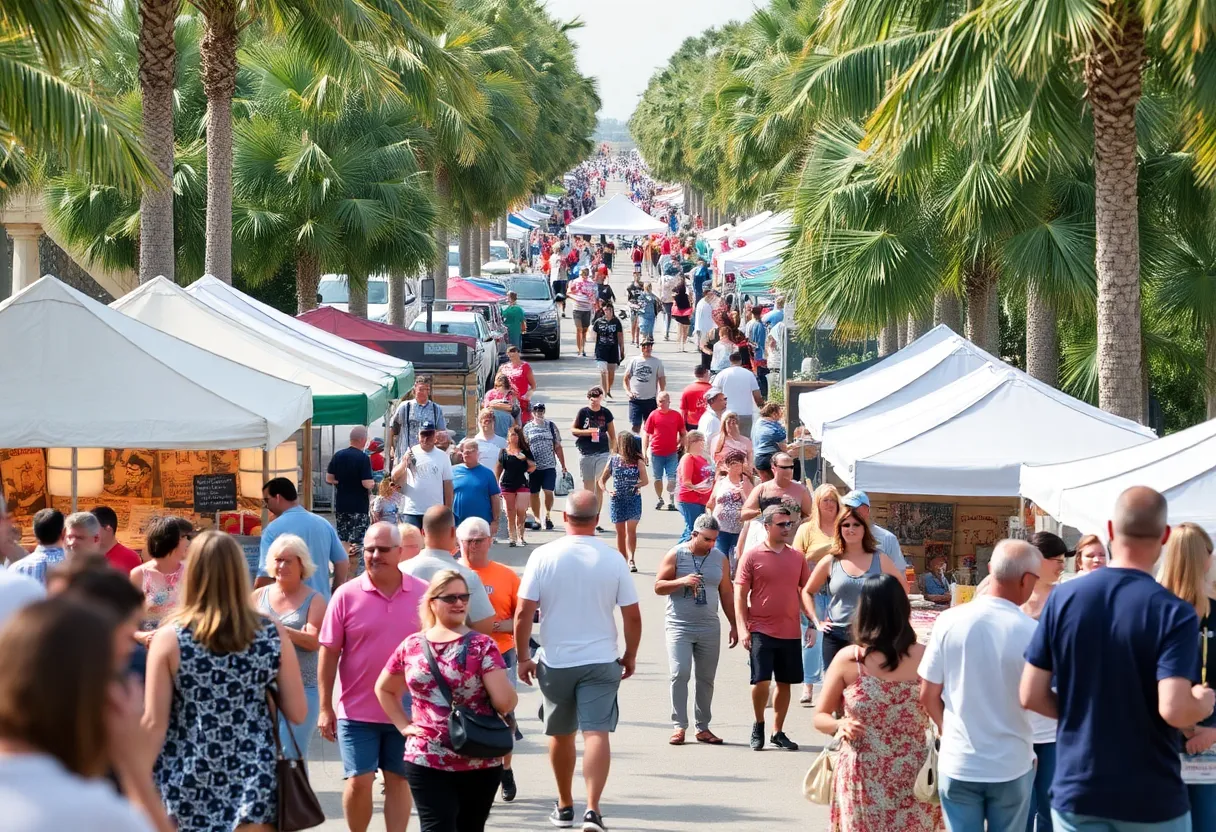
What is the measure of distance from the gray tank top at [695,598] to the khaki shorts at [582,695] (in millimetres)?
1730

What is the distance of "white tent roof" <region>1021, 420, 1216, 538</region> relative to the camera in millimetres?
9258

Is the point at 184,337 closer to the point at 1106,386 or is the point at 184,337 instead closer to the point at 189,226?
the point at 1106,386

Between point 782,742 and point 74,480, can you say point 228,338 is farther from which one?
point 782,742

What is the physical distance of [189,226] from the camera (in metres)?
23.1

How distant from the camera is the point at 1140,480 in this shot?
9.51m

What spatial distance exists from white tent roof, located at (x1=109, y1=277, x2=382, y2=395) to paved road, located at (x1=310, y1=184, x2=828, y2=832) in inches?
139

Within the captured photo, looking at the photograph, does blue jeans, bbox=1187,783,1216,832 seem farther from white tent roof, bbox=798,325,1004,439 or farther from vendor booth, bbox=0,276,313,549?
white tent roof, bbox=798,325,1004,439

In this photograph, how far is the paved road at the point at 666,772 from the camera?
28.3 feet

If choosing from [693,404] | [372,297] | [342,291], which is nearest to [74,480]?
[693,404]

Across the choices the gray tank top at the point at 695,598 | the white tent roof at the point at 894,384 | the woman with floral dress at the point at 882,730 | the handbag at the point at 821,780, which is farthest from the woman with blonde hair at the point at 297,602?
the white tent roof at the point at 894,384

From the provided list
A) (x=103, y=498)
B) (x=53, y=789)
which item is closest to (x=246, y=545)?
(x=103, y=498)

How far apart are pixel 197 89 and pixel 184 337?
11637 mm

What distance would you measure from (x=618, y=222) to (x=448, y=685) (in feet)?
175

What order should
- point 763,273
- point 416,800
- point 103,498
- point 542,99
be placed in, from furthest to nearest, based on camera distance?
point 542,99 < point 763,273 < point 103,498 < point 416,800
